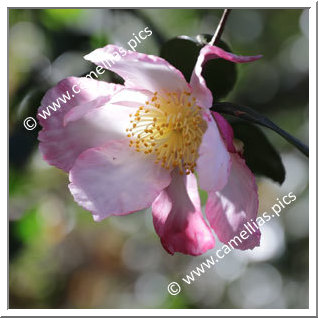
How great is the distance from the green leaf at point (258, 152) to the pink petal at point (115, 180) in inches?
6.2

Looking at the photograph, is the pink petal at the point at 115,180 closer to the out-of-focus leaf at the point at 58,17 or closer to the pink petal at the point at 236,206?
the pink petal at the point at 236,206

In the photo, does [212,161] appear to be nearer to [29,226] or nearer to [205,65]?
[205,65]

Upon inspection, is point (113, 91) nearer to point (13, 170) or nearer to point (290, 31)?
point (13, 170)

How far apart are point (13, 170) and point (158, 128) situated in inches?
22.5

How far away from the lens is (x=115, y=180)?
802 millimetres

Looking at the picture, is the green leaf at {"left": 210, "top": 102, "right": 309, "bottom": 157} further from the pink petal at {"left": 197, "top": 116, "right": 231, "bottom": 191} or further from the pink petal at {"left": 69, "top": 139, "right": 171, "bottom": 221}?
the pink petal at {"left": 69, "top": 139, "right": 171, "bottom": 221}

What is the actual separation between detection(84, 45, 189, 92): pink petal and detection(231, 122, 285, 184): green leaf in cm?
15

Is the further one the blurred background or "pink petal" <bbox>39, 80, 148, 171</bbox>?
the blurred background

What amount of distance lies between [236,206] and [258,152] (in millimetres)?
145

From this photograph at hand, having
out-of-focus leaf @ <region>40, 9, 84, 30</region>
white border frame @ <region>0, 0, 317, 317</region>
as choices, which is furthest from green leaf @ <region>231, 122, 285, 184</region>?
out-of-focus leaf @ <region>40, 9, 84, 30</region>

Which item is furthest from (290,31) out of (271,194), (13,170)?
(13,170)

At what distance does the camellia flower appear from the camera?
77cm

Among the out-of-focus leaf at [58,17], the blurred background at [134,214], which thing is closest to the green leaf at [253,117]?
the blurred background at [134,214]

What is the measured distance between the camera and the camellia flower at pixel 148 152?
767 millimetres
